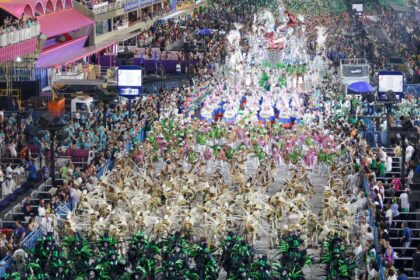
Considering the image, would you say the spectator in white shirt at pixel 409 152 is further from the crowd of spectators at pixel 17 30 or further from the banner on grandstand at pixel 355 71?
the banner on grandstand at pixel 355 71

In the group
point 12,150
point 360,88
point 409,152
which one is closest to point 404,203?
A: point 409,152

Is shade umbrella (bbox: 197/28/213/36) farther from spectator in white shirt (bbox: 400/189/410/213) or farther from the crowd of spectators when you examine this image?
spectator in white shirt (bbox: 400/189/410/213)

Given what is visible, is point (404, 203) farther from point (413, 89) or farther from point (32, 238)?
point (413, 89)

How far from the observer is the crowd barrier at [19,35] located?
202 ft

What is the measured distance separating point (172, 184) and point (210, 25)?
61.4 metres

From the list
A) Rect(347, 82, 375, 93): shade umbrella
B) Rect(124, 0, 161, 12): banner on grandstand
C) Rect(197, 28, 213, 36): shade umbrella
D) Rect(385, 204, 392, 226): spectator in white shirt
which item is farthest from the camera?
Rect(124, 0, 161, 12): banner on grandstand

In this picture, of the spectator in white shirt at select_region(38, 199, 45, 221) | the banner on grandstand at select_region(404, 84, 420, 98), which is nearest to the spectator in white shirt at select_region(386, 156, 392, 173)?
the spectator in white shirt at select_region(38, 199, 45, 221)

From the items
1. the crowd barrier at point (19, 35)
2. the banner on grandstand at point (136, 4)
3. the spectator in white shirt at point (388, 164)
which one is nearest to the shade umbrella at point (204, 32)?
the banner on grandstand at point (136, 4)

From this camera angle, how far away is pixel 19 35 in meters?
64.2

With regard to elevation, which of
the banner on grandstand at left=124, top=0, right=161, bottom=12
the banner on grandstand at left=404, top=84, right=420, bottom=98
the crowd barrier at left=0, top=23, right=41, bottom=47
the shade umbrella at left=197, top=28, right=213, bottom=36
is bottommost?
the banner on grandstand at left=404, top=84, right=420, bottom=98

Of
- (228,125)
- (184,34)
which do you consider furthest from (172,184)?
Result: (184,34)

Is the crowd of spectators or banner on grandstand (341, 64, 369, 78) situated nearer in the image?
the crowd of spectators

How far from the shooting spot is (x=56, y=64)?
69.9 m

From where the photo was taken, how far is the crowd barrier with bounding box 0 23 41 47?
61494 millimetres
